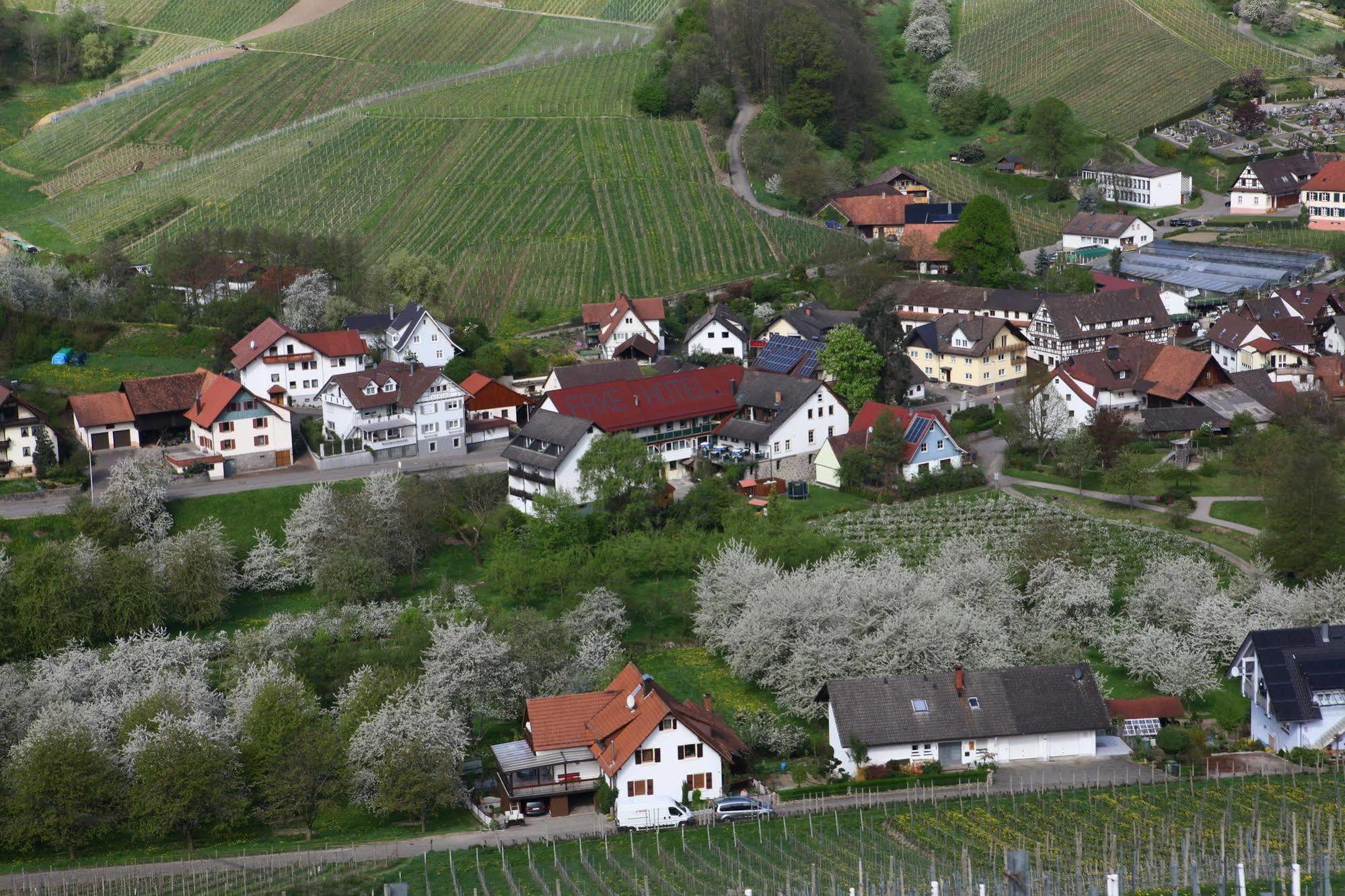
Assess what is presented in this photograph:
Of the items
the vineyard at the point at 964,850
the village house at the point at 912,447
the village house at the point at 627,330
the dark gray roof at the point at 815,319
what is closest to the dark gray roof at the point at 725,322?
the village house at the point at 627,330

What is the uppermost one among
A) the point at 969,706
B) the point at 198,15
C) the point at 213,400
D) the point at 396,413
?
the point at 198,15

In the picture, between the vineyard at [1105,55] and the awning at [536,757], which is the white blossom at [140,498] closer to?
the awning at [536,757]

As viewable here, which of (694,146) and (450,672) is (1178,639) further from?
(694,146)

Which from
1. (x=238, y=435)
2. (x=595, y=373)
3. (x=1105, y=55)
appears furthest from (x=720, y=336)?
(x=1105, y=55)

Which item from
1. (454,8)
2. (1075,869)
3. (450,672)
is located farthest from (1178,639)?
(454,8)

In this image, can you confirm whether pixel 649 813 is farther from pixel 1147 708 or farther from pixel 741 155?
pixel 741 155
